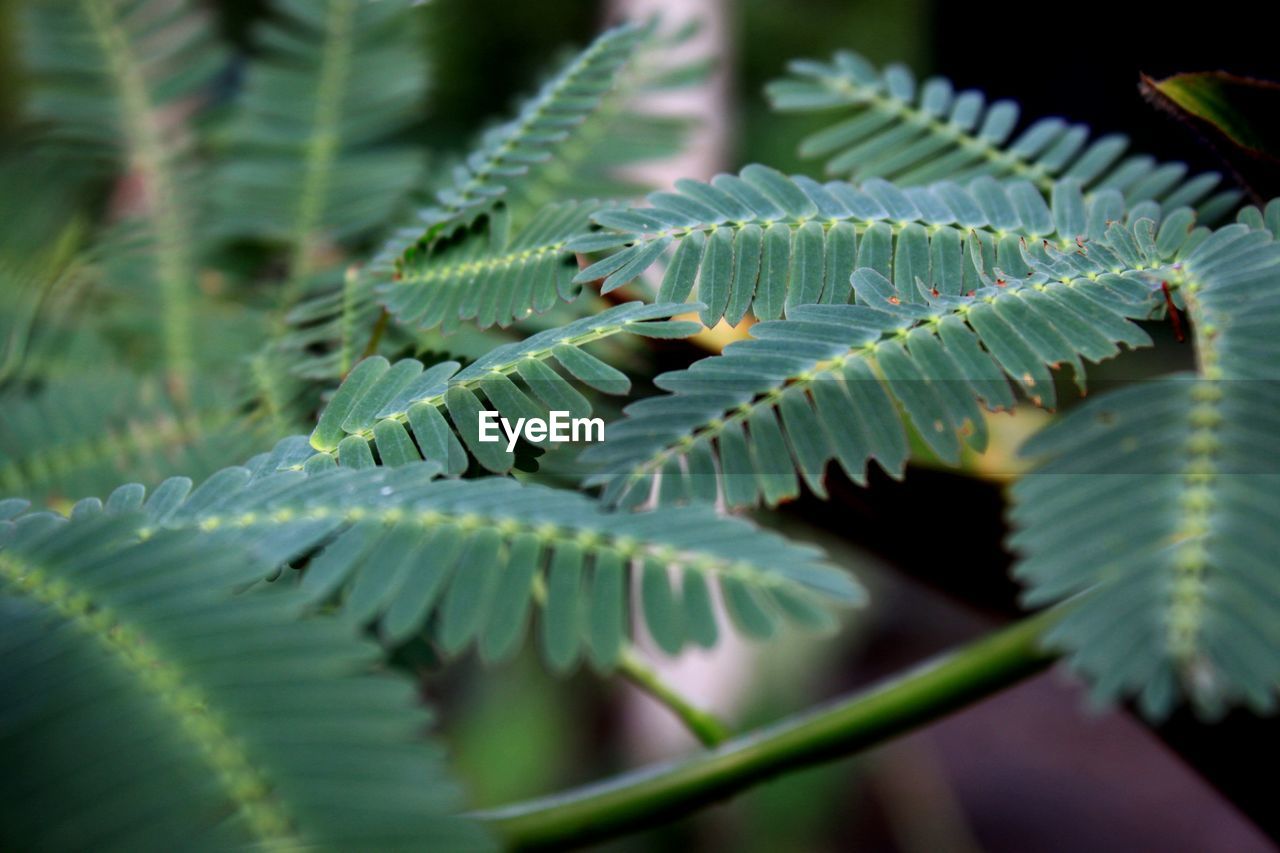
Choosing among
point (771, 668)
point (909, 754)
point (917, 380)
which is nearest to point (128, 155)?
point (917, 380)

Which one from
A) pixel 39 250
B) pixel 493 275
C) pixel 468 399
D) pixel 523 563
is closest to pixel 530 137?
pixel 493 275

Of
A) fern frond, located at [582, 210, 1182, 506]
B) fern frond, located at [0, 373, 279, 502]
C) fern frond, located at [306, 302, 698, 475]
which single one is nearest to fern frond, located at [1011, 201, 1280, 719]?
fern frond, located at [582, 210, 1182, 506]

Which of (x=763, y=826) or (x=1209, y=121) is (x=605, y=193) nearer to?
(x=1209, y=121)

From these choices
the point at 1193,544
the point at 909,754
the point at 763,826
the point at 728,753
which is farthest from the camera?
the point at 909,754

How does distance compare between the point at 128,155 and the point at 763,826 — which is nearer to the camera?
the point at 128,155

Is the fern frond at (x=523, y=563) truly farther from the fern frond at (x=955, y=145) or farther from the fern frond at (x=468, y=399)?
the fern frond at (x=955, y=145)

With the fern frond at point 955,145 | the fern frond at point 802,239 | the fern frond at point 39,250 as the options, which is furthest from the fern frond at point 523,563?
the fern frond at point 39,250

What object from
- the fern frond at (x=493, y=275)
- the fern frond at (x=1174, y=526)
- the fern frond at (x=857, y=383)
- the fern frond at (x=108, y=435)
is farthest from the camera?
the fern frond at (x=108, y=435)
